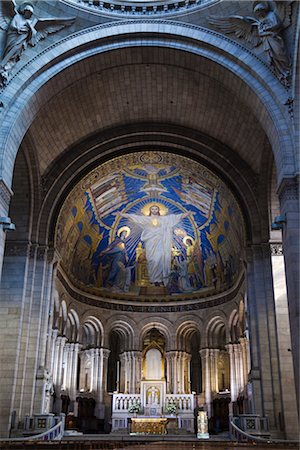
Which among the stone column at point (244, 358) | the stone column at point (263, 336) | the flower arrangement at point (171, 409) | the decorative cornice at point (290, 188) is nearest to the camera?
the decorative cornice at point (290, 188)

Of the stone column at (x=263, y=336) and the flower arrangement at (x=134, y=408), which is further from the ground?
the stone column at (x=263, y=336)

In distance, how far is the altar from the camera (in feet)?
79.8

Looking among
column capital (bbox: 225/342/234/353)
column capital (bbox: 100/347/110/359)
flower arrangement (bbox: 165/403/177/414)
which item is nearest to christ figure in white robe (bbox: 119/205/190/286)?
column capital (bbox: 100/347/110/359)

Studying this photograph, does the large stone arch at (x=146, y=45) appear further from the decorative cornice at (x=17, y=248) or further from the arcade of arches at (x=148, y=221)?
the decorative cornice at (x=17, y=248)

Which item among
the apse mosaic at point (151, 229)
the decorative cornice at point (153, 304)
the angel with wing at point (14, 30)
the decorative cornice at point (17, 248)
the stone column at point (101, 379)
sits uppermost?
the angel with wing at point (14, 30)

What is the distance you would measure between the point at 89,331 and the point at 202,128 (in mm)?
13637

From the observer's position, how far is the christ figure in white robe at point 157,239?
89.5 feet

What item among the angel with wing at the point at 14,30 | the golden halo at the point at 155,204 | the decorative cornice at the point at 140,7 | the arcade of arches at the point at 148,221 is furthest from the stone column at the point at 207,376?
the angel with wing at the point at 14,30

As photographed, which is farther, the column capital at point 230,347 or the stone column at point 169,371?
the stone column at point 169,371

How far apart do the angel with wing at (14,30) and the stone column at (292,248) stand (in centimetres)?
899

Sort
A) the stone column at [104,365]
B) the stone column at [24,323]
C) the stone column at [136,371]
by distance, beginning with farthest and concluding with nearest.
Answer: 1. the stone column at [136,371]
2. the stone column at [104,365]
3. the stone column at [24,323]

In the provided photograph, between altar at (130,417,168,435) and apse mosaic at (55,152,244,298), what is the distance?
7.30 metres

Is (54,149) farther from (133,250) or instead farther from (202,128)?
(133,250)

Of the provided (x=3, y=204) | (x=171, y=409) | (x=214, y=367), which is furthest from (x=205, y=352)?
(x=3, y=204)
